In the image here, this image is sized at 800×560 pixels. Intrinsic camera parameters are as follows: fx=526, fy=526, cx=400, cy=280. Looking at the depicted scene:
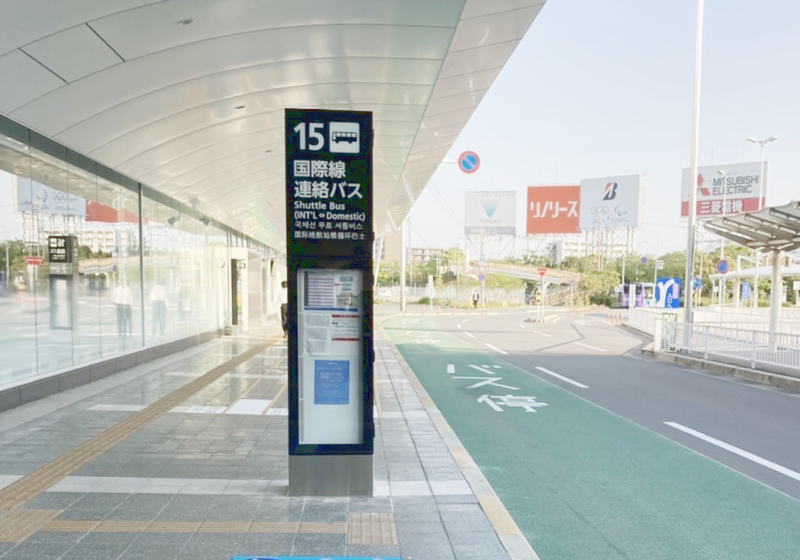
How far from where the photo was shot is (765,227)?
1195cm

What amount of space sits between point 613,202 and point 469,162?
91.4 feet

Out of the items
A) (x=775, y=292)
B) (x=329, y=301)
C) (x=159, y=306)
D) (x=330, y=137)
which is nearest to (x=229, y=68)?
(x=330, y=137)

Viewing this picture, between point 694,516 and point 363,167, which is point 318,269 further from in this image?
point 694,516

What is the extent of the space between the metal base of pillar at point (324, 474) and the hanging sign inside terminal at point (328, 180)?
5.32 feet

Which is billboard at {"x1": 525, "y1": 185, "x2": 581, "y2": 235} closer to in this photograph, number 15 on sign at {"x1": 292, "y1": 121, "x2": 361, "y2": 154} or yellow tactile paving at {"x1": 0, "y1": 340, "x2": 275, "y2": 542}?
yellow tactile paving at {"x1": 0, "y1": 340, "x2": 275, "y2": 542}

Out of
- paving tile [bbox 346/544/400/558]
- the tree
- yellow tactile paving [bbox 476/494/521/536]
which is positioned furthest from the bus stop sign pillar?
Result: the tree

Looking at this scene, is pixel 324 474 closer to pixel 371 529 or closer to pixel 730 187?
pixel 371 529

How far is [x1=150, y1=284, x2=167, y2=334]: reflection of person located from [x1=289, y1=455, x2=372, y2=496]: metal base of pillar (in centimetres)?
892

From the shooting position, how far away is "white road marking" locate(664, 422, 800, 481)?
542cm

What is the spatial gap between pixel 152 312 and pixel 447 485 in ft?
30.6

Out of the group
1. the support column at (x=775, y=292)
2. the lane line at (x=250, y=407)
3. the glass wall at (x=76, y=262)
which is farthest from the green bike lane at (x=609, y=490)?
the support column at (x=775, y=292)

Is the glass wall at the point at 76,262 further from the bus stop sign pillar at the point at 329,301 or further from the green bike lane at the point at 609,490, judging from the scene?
the green bike lane at the point at 609,490

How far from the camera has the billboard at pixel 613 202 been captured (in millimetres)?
45625

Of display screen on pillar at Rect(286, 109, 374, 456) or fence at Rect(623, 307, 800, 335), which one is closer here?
display screen on pillar at Rect(286, 109, 374, 456)
